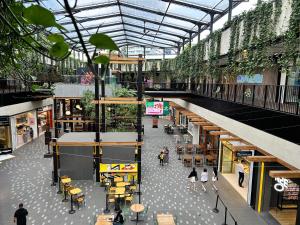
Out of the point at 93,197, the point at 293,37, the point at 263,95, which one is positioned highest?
the point at 293,37

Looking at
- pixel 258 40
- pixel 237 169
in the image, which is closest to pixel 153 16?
pixel 258 40

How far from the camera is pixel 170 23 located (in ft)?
82.8

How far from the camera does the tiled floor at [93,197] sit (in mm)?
10758

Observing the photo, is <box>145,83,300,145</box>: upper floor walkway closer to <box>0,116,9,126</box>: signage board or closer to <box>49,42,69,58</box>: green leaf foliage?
<box>49,42,69,58</box>: green leaf foliage

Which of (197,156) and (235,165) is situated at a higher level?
(235,165)

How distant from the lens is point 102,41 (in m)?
0.83

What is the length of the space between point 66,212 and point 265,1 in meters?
11.9

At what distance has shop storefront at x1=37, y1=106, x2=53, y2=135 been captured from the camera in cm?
2594

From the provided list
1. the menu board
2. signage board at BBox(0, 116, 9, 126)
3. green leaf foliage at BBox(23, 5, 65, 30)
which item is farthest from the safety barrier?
signage board at BBox(0, 116, 9, 126)

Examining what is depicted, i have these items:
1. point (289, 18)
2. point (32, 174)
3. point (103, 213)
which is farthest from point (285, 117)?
point (32, 174)

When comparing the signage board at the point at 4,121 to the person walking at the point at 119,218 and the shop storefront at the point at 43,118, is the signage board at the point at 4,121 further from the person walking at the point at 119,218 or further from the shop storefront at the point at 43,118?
the person walking at the point at 119,218

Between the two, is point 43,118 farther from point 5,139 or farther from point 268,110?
point 268,110

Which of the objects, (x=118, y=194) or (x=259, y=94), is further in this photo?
(x=259, y=94)

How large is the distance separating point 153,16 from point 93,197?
1781cm
